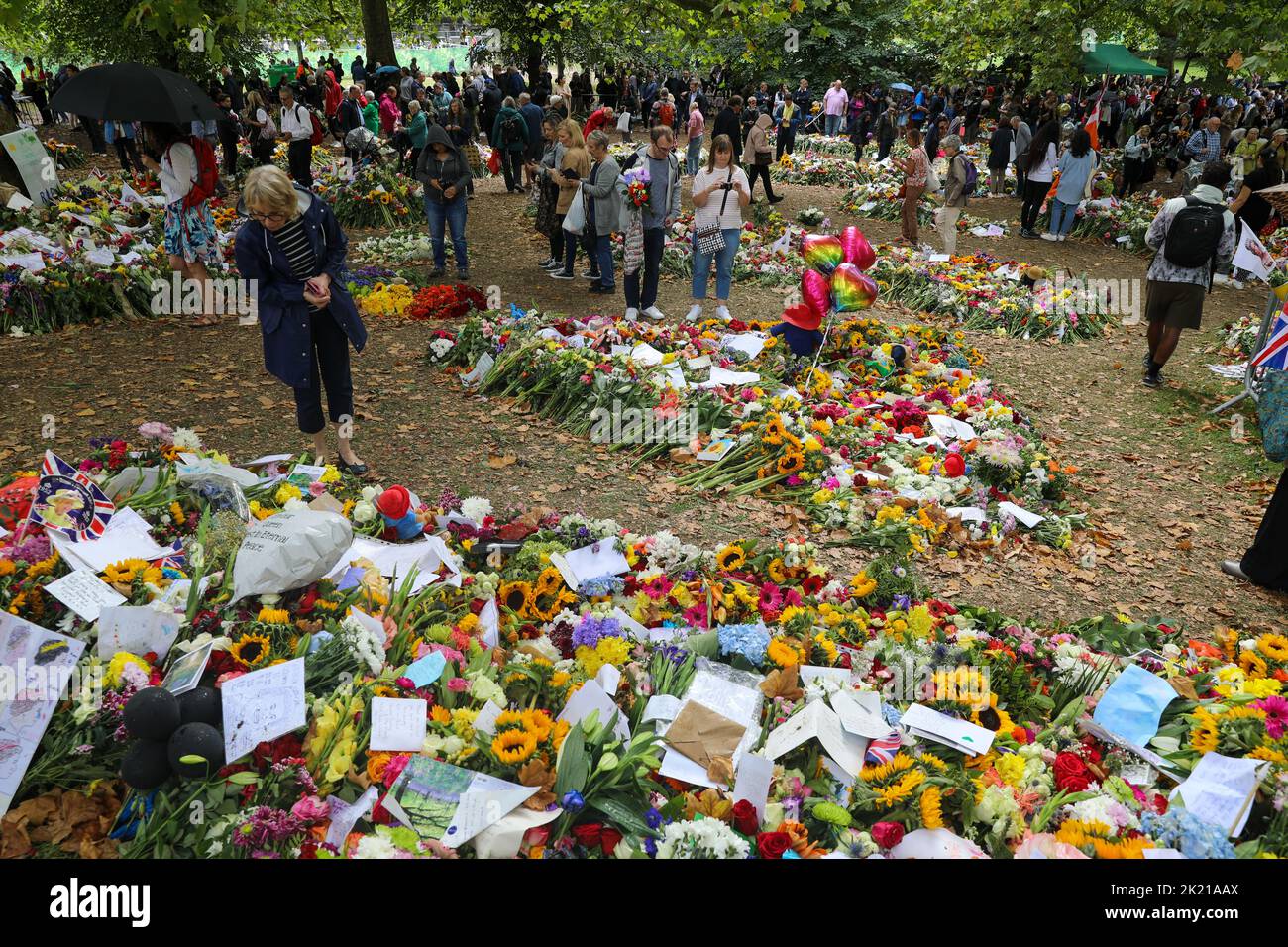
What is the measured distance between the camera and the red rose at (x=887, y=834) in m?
2.67

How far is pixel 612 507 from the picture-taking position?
534cm

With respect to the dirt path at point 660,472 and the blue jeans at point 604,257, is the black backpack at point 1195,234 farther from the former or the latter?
the blue jeans at point 604,257

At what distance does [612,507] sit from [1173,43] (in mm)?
29990

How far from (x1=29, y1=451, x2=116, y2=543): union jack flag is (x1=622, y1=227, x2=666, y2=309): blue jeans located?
5567 millimetres

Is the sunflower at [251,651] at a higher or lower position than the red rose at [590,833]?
higher

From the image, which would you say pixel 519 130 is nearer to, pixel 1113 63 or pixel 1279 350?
pixel 1279 350

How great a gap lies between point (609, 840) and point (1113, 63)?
25.9m

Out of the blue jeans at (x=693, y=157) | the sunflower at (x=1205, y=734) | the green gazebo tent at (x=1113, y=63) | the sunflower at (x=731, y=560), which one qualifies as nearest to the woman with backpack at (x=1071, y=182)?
the blue jeans at (x=693, y=157)

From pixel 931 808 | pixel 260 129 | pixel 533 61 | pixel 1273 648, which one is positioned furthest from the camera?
pixel 533 61

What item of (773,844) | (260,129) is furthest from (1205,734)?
(260,129)

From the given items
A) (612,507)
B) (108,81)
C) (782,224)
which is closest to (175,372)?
(108,81)

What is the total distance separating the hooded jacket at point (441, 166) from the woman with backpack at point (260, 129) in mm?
6689

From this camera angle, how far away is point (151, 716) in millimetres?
2551

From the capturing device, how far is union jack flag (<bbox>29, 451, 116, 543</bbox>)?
3475 millimetres
